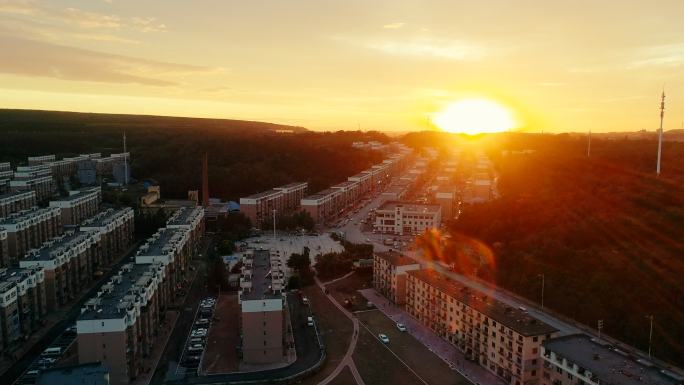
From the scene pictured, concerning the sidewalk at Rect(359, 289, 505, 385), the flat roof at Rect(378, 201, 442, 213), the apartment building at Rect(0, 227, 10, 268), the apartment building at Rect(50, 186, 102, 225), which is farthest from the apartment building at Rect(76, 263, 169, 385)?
the flat roof at Rect(378, 201, 442, 213)

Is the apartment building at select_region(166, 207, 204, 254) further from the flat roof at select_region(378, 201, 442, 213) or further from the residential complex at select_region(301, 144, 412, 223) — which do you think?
the flat roof at select_region(378, 201, 442, 213)

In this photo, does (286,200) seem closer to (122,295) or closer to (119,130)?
(122,295)

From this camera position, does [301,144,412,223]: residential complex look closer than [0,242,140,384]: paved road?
No

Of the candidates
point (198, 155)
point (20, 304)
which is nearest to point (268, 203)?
point (20, 304)

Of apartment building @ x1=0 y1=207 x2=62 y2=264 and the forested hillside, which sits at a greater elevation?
the forested hillside

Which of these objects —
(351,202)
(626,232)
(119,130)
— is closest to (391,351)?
(626,232)

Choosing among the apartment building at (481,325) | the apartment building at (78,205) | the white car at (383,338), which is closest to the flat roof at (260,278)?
the white car at (383,338)

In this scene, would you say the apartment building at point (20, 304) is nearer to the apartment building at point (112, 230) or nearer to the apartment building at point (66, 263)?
the apartment building at point (66, 263)

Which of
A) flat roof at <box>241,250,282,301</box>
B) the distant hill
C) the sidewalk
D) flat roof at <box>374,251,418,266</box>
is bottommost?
the sidewalk
